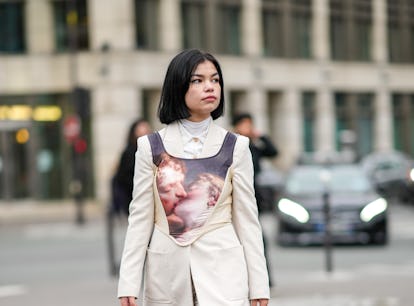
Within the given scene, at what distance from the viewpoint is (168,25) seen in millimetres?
39750

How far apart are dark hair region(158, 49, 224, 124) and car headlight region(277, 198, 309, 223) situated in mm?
13741

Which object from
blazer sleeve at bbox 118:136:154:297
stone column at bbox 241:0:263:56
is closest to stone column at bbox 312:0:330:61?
stone column at bbox 241:0:263:56

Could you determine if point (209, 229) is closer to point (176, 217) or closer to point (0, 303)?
point (176, 217)

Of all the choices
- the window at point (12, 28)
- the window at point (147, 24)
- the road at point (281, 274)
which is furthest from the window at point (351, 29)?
the road at point (281, 274)

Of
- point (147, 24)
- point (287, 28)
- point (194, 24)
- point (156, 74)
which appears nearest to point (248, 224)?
point (156, 74)

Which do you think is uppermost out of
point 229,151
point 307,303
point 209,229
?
point 229,151

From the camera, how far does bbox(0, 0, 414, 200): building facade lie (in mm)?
37469

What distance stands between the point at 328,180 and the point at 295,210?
Result: 1222 mm

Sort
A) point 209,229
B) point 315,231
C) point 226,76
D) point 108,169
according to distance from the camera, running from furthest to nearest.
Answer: point 226,76
point 108,169
point 315,231
point 209,229

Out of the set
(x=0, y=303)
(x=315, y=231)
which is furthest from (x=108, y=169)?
(x=0, y=303)

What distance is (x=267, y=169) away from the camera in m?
33.2

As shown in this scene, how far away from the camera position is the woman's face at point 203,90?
4.76 meters

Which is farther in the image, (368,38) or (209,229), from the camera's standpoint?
(368,38)

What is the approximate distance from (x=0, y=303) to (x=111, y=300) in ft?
4.92
